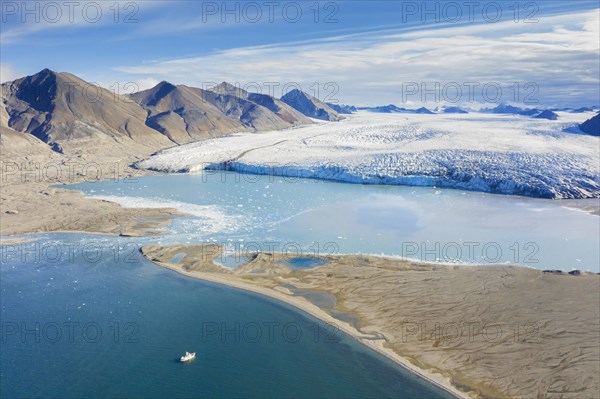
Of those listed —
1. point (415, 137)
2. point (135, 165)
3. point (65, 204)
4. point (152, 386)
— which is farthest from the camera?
point (415, 137)

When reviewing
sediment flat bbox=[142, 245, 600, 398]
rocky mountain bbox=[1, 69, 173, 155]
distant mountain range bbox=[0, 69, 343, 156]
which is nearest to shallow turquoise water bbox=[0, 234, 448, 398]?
sediment flat bbox=[142, 245, 600, 398]

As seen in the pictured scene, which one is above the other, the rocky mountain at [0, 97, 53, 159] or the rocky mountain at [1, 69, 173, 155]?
the rocky mountain at [1, 69, 173, 155]

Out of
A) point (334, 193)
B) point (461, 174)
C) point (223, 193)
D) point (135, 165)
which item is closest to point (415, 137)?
point (461, 174)

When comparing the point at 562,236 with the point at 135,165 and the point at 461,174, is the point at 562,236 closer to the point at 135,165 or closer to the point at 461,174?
the point at 461,174

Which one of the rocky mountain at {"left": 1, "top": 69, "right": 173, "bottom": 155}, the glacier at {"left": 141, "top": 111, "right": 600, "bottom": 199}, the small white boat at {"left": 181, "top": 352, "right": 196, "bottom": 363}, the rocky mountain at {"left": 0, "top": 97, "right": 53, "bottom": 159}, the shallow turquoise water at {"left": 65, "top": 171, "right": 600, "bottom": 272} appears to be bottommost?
the small white boat at {"left": 181, "top": 352, "right": 196, "bottom": 363}

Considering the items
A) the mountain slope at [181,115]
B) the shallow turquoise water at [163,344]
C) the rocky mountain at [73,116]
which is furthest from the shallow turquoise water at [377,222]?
the mountain slope at [181,115]

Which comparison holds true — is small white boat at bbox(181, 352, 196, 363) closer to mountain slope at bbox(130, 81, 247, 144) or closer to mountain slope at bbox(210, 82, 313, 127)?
mountain slope at bbox(130, 81, 247, 144)

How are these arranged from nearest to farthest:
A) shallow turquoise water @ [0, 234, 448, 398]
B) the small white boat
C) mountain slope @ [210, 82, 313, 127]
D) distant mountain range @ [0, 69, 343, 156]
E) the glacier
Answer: shallow turquoise water @ [0, 234, 448, 398] < the small white boat < the glacier < distant mountain range @ [0, 69, 343, 156] < mountain slope @ [210, 82, 313, 127]
